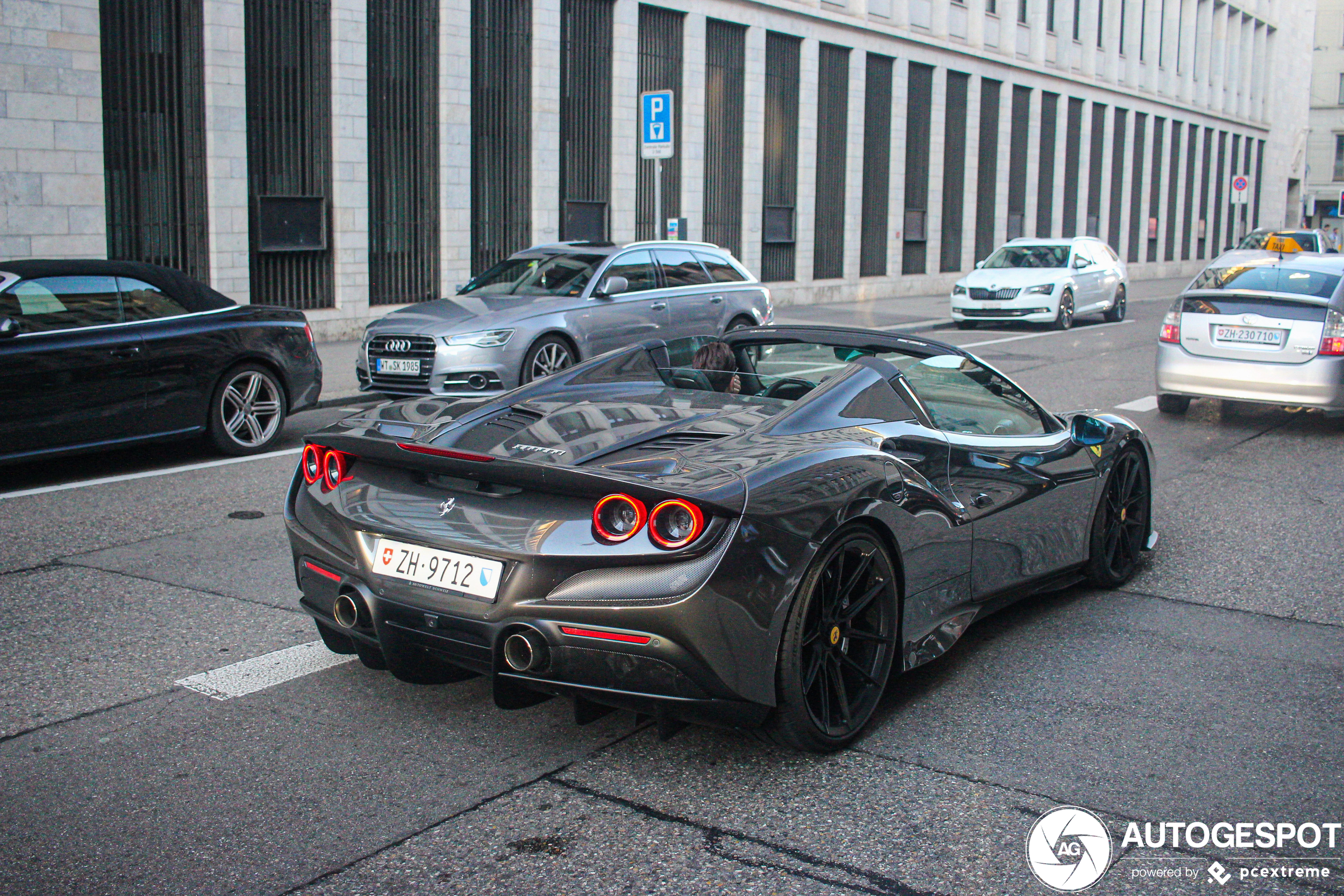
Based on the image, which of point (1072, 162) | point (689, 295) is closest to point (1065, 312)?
point (689, 295)

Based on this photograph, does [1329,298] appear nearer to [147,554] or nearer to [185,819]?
[147,554]

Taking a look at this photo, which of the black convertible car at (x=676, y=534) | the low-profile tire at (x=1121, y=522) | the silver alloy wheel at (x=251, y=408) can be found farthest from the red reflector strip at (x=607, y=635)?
the silver alloy wheel at (x=251, y=408)

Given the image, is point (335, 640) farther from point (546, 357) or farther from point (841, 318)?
point (841, 318)

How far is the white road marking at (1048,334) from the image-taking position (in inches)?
781

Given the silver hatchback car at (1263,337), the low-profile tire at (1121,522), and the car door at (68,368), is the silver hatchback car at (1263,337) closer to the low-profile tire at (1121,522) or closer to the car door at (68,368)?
the low-profile tire at (1121,522)

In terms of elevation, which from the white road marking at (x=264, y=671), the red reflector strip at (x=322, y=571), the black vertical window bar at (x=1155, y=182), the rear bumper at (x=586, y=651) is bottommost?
the white road marking at (x=264, y=671)

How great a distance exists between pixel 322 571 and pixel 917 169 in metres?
31.5

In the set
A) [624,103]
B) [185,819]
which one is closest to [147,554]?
[185,819]

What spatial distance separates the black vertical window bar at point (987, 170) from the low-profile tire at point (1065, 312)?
47.0ft

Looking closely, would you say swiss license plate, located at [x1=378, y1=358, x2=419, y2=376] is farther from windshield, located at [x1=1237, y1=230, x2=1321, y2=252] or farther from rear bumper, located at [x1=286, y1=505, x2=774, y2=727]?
windshield, located at [x1=1237, y1=230, x2=1321, y2=252]

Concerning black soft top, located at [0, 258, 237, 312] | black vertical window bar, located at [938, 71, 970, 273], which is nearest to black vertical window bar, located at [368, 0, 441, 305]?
black soft top, located at [0, 258, 237, 312]

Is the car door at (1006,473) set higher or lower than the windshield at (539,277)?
lower

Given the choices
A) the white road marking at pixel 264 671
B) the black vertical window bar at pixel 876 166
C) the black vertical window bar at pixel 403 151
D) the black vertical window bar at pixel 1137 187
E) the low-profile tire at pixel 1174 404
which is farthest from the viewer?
the black vertical window bar at pixel 1137 187

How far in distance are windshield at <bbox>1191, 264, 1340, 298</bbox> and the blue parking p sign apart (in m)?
7.05
